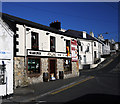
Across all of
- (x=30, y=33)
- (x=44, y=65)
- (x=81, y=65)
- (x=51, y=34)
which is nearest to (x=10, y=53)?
→ (x=30, y=33)

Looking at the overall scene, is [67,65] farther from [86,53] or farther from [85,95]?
[86,53]

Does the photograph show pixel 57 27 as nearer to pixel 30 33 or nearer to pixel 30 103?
pixel 30 33

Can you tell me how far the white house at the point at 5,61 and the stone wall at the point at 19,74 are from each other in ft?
9.22

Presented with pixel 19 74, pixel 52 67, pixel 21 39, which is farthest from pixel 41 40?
pixel 19 74

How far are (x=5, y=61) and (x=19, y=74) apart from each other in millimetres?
3611

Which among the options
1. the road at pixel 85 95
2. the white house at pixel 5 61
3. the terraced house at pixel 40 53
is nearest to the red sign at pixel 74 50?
the terraced house at pixel 40 53

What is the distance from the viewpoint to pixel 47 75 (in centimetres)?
1411

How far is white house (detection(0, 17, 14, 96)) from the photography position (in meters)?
8.16

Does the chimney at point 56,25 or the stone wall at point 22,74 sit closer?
the stone wall at point 22,74

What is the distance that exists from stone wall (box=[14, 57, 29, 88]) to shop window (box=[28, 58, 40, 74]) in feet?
3.07

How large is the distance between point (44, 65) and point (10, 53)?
590 cm

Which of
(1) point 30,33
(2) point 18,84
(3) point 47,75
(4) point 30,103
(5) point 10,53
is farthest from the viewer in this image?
(3) point 47,75

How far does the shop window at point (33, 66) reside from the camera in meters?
13.0

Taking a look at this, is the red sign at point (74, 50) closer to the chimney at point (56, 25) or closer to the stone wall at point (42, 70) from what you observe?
the chimney at point (56, 25)
